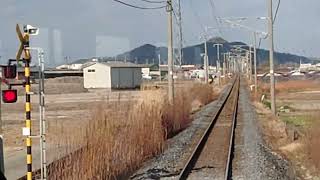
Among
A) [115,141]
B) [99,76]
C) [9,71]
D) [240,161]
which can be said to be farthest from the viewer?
[99,76]

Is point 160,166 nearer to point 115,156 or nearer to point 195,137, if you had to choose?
point 115,156

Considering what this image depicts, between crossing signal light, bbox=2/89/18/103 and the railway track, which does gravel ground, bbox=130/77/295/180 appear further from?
crossing signal light, bbox=2/89/18/103

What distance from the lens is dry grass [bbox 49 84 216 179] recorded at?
11.0 meters

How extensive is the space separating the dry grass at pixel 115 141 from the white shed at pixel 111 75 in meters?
65.9

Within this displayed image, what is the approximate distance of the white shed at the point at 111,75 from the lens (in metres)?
87.2

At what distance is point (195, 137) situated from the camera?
74.3ft

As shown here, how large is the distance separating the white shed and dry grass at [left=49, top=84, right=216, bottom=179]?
65.9 m

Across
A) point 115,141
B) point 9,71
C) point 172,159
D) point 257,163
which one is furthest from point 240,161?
point 9,71

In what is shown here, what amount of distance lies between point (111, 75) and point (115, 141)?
2900 inches

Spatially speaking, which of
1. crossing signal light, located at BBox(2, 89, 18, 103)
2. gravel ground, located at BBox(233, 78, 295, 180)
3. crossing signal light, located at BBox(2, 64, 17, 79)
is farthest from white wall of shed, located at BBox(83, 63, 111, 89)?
crossing signal light, located at BBox(2, 89, 18, 103)

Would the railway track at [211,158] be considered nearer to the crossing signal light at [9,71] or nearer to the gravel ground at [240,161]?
the gravel ground at [240,161]

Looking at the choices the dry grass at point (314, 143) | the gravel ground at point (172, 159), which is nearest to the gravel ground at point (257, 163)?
the dry grass at point (314, 143)

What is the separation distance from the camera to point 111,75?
86.9 m

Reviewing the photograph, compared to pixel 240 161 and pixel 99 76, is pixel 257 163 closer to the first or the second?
pixel 240 161
